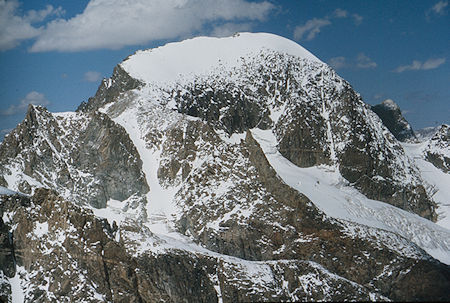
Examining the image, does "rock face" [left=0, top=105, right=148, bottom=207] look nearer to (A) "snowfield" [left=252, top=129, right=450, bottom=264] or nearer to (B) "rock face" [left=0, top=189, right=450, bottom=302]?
(B) "rock face" [left=0, top=189, right=450, bottom=302]

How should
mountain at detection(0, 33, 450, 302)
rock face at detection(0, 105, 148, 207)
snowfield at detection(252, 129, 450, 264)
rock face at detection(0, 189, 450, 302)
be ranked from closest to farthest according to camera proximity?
rock face at detection(0, 189, 450, 302) → mountain at detection(0, 33, 450, 302) → rock face at detection(0, 105, 148, 207) → snowfield at detection(252, 129, 450, 264)

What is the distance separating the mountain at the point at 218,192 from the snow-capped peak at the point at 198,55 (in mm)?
535

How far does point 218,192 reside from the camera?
11869 cm

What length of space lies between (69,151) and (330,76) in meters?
73.3

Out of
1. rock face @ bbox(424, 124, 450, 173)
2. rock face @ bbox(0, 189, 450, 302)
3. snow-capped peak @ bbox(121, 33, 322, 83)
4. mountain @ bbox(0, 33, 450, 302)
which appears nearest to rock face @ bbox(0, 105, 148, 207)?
mountain @ bbox(0, 33, 450, 302)

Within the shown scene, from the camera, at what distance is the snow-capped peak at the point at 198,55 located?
525 feet

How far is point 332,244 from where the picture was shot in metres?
107

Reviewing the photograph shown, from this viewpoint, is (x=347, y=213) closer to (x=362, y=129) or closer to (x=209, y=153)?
(x=209, y=153)

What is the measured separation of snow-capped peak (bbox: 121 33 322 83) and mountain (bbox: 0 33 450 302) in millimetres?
535

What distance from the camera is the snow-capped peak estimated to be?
16000 centimetres

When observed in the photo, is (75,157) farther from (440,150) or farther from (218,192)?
(440,150)

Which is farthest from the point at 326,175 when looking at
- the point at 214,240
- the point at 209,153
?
the point at 214,240

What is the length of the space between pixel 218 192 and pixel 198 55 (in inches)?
2410

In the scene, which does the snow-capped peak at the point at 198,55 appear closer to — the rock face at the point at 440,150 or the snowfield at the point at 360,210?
the snowfield at the point at 360,210
